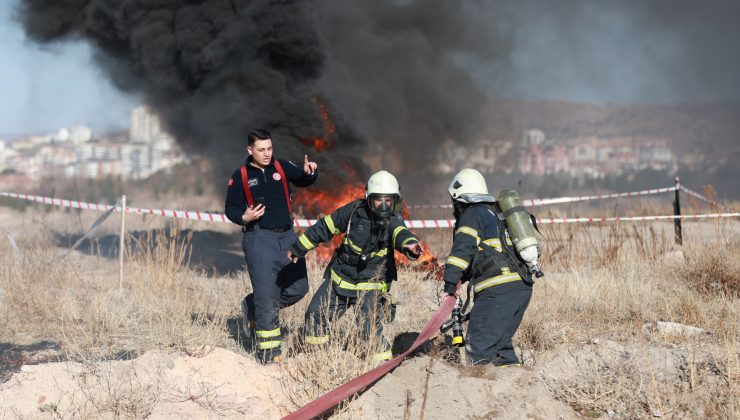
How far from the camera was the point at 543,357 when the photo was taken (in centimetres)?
505

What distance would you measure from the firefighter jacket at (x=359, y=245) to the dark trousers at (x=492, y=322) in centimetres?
→ 72

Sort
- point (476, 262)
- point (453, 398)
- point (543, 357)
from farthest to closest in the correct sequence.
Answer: point (543, 357), point (476, 262), point (453, 398)

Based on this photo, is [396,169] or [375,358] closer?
A: [375,358]

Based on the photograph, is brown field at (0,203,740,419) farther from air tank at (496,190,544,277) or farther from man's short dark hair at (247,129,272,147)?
man's short dark hair at (247,129,272,147)

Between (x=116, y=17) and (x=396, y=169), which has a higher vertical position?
(x=116, y=17)

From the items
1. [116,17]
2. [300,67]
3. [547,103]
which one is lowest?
[300,67]

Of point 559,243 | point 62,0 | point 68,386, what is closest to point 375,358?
point 68,386

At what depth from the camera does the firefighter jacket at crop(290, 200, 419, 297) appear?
195 inches

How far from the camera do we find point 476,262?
15.0ft

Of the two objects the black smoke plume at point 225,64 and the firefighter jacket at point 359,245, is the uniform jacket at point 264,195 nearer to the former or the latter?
the firefighter jacket at point 359,245

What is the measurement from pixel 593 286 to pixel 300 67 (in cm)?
760

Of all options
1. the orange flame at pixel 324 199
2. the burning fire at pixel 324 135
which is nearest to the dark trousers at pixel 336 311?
the orange flame at pixel 324 199

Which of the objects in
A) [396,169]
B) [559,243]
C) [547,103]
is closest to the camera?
[559,243]

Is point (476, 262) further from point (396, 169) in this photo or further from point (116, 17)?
point (396, 169)
